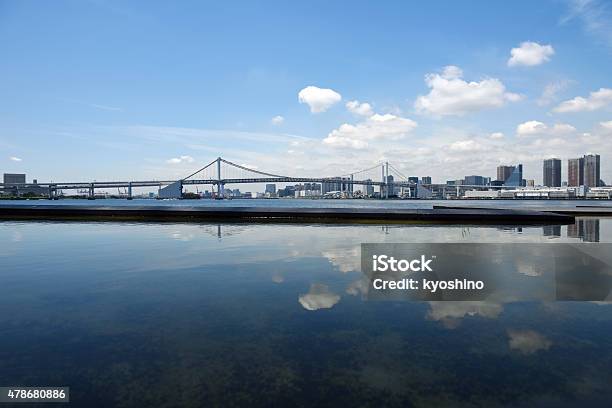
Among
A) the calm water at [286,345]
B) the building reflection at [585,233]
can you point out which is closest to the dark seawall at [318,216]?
the building reflection at [585,233]

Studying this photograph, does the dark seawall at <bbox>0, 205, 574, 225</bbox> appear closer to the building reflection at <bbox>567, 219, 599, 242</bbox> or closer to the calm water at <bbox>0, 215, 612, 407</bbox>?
the building reflection at <bbox>567, 219, 599, 242</bbox>

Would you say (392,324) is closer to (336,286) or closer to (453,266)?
(336,286)

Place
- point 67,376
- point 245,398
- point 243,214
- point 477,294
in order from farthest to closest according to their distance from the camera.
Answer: point 243,214
point 477,294
point 67,376
point 245,398

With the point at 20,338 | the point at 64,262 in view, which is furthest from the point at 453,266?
the point at 64,262

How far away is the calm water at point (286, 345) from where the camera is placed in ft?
10.7

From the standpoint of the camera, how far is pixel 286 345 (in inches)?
169

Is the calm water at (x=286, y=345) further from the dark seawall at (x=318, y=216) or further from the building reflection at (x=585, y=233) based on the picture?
the dark seawall at (x=318, y=216)

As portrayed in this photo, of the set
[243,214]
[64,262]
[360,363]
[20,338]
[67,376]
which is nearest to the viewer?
[67,376]

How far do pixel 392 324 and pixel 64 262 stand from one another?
29.8 ft

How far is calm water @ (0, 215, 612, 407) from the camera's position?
327cm

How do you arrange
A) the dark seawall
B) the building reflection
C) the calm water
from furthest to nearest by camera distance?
the dark seawall, the building reflection, the calm water

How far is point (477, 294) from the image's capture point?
6.80m

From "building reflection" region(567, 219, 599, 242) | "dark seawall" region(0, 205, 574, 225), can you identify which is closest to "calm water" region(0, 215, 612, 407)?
"building reflection" region(567, 219, 599, 242)

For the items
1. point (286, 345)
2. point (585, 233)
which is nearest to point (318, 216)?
point (585, 233)
